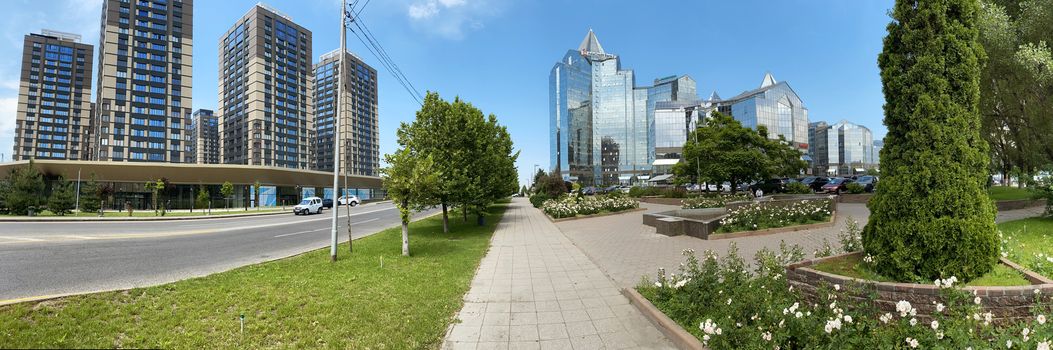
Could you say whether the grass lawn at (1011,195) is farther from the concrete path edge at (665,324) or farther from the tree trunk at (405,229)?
the tree trunk at (405,229)

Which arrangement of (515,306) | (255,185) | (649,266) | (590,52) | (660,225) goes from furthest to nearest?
(590,52) < (255,185) < (660,225) < (649,266) < (515,306)

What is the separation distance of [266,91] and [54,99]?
4761cm

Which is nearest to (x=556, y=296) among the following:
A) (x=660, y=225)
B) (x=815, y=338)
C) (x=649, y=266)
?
(x=649, y=266)

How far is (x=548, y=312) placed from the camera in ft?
17.3

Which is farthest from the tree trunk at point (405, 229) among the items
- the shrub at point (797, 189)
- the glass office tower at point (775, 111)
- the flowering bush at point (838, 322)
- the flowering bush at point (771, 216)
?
the glass office tower at point (775, 111)

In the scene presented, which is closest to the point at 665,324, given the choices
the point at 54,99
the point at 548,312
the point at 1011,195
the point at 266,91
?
the point at 548,312

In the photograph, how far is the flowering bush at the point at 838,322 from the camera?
9.51ft

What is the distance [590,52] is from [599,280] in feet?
472

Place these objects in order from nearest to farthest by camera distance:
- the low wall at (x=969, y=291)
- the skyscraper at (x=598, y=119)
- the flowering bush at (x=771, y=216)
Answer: the low wall at (x=969, y=291), the flowering bush at (x=771, y=216), the skyscraper at (x=598, y=119)

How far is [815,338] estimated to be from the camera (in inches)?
126

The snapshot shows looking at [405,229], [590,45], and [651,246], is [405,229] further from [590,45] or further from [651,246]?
[590,45]

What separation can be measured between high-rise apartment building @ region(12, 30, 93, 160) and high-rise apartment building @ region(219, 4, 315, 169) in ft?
90.5

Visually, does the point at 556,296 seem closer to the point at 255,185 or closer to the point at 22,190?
the point at 22,190

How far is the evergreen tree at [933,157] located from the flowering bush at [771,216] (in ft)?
24.8
